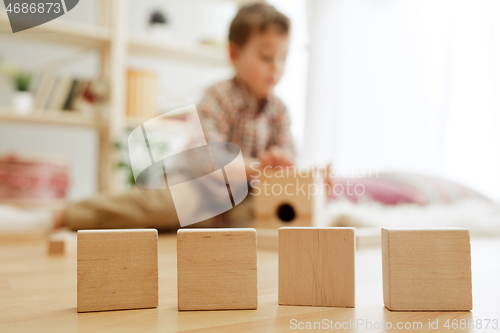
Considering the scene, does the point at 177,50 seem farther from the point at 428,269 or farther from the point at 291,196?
the point at 428,269

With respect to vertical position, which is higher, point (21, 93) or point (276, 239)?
point (21, 93)

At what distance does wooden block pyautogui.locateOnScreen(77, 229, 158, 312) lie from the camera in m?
0.43

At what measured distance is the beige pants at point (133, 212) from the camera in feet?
4.09

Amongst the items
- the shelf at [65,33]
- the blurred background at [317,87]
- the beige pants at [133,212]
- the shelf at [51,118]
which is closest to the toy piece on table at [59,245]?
the beige pants at [133,212]

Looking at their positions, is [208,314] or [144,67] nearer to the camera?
[208,314]

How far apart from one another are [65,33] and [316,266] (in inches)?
71.9

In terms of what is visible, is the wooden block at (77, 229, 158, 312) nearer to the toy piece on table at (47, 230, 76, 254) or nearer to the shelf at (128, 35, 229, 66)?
the toy piece on table at (47, 230, 76, 254)

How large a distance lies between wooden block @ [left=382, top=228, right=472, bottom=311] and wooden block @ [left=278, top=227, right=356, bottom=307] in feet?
0.14

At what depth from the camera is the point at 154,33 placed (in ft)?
7.30

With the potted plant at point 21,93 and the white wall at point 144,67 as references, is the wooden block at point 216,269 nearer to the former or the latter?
the potted plant at point 21,93

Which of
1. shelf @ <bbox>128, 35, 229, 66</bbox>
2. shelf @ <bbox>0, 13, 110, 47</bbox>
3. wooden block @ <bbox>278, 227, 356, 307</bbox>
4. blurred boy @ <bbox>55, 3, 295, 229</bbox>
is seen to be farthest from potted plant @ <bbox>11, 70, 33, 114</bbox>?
wooden block @ <bbox>278, 227, 356, 307</bbox>

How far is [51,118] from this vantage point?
6.14 feet

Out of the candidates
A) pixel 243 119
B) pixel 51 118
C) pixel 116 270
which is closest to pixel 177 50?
pixel 51 118

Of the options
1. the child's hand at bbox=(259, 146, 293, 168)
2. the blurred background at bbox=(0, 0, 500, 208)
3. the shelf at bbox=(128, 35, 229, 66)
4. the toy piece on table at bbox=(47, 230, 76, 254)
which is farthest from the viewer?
the shelf at bbox=(128, 35, 229, 66)
